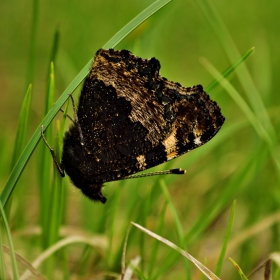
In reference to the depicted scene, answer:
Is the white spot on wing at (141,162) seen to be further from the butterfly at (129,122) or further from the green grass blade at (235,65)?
the green grass blade at (235,65)

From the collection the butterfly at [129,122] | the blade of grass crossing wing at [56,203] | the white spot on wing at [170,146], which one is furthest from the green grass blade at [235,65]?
the blade of grass crossing wing at [56,203]

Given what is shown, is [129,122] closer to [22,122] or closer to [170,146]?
[170,146]

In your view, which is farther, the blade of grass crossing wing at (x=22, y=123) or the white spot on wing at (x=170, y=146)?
the white spot on wing at (x=170, y=146)

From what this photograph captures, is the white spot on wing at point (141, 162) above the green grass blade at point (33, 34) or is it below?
below

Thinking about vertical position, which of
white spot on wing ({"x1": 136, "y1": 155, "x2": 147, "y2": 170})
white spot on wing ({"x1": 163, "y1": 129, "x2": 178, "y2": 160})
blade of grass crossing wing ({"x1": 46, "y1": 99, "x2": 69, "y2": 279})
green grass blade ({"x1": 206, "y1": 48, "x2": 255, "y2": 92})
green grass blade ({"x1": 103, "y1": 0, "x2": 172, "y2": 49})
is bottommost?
blade of grass crossing wing ({"x1": 46, "y1": 99, "x2": 69, "y2": 279})

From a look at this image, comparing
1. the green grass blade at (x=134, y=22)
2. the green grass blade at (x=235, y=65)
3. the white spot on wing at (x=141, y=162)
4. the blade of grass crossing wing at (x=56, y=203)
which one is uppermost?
the green grass blade at (x=134, y=22)

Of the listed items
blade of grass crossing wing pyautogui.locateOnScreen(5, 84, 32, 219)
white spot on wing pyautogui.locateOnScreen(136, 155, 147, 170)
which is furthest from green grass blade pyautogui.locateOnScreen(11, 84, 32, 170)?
white spot on wing pyautogui.locateOnScreen(136, 155, 147, 170)

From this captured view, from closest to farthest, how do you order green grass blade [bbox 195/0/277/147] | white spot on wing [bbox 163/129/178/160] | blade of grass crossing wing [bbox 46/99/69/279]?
1. blade of grass crossing wing [bbox 46/99/69/279]
2. white spot on wing [bbox 163/129/178/160]
3. green grass blade [bbox 195/0/277/147]

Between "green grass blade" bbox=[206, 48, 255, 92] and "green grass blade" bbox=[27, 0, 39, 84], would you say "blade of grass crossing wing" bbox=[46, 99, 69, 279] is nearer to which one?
"green grass blade" bbox=[27, 0, 39, 84]

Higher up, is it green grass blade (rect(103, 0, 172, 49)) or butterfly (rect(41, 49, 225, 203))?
green grass blade (rect(103, 0, 172, 49))

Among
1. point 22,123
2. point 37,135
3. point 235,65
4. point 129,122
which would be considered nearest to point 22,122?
point 22,123
